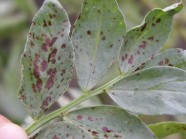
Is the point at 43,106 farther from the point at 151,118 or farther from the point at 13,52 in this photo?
the point at 13,52

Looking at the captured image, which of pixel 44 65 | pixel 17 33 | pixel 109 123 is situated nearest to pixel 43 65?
pixel 44 65

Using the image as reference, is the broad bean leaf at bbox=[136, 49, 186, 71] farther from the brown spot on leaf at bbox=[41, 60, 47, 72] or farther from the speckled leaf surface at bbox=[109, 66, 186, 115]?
the brown spot on leaf at bbox=[41, 60, 47, 72]

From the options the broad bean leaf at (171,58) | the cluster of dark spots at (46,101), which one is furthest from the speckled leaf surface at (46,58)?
the broad bean leaf at (171,58)

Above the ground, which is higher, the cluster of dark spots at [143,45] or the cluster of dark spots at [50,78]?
the cluster of dark spots at [50,78]

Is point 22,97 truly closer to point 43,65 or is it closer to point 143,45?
point 43,65

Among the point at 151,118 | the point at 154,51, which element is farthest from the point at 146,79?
the point at 151,118

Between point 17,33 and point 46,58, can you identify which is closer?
point 46,58

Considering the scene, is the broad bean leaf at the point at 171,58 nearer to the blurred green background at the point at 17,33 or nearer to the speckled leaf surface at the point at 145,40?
the speckled leaf surface at the point at 145,40
